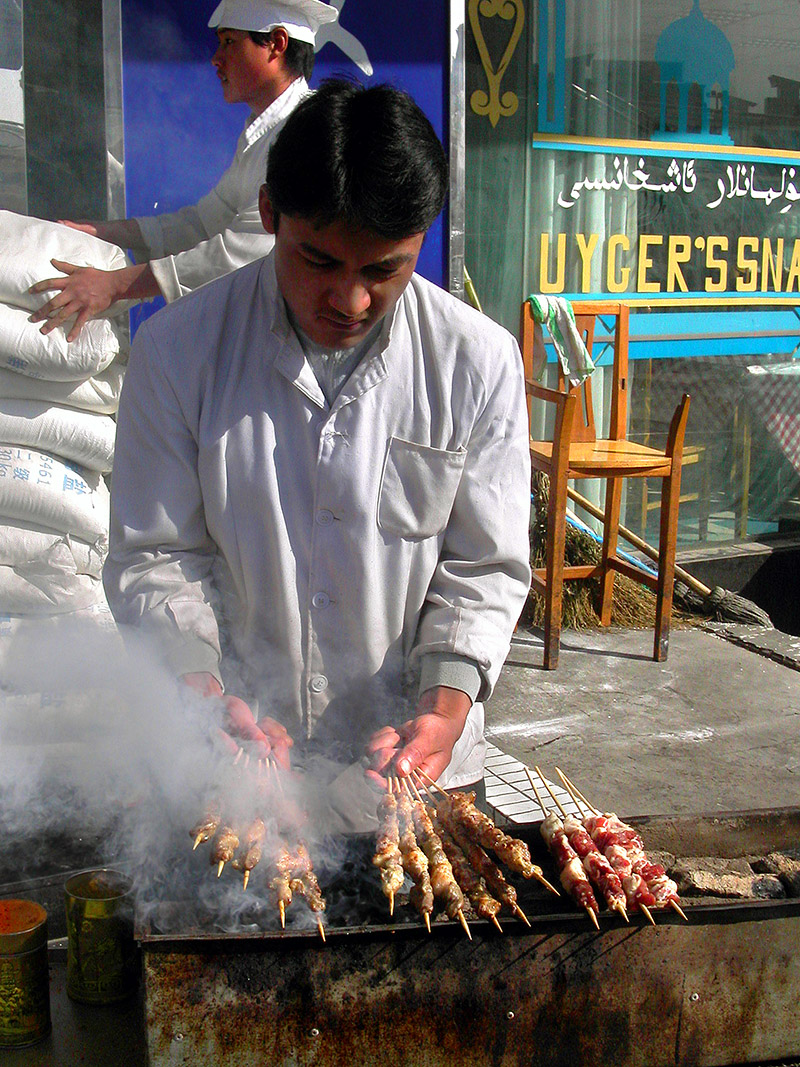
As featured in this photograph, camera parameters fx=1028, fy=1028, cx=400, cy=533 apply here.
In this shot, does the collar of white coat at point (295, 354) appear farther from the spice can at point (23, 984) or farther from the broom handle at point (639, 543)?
the broom handle at point (639, 543)

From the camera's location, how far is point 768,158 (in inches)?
315

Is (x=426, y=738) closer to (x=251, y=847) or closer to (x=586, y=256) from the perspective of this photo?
(x=251, y=847)

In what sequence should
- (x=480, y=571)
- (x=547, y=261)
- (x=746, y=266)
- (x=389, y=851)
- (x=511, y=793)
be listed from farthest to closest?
(x=746, y=266)
(x=547, y=261)
(x=511, y=793)
(x=480, y=571)
(x=389, y=851)

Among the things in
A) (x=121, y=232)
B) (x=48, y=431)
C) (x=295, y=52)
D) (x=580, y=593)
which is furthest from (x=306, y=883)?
(x=580, y=593)

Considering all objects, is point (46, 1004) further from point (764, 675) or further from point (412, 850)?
point (764, 675)

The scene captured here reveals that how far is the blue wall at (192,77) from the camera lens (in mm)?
4711

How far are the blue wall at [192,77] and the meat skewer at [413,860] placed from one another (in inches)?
133

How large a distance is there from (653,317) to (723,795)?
4.13 metres

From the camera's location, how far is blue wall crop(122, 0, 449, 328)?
471 cm

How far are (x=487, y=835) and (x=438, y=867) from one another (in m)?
0.18

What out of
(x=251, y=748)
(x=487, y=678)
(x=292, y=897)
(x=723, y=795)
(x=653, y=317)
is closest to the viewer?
(x=292, y=897)

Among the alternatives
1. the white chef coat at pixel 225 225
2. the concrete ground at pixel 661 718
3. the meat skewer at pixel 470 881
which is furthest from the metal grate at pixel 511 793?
the white chef coat at pixel 225 225

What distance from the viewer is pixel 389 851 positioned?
2.25 metres

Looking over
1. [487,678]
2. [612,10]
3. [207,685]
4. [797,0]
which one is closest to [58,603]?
[207,685]
